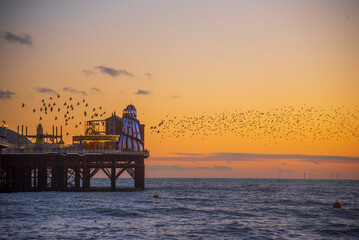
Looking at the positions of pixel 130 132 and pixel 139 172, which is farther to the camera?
pixel 130 132

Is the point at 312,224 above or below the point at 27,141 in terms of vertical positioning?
below

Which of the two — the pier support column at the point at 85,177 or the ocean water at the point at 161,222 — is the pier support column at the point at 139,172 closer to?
the pier support column at the point at 85,177

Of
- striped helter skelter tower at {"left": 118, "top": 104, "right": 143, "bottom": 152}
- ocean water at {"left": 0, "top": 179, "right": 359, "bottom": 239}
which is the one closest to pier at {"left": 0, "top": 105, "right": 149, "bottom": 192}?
striped helter skelter tower at {"left": 118, "top": 104, "right": 143, "bottom": 152}

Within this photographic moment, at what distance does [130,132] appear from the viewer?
97625mm

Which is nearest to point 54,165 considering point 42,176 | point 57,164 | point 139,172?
point 57,164

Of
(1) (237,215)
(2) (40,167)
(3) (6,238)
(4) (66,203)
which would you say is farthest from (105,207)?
(2) (40,167)

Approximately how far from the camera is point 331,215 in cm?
5934

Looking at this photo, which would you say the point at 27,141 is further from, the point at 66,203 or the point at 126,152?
the point at 66,203

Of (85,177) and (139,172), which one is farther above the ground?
(139,172)

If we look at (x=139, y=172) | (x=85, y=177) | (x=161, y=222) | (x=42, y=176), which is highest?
(x=139, y=172)

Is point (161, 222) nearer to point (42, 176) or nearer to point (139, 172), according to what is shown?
point (139, 172)

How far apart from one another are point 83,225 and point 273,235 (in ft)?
55.2

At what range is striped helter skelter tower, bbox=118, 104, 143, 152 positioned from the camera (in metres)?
96.5

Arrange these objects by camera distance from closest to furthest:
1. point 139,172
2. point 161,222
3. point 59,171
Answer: point 161,222 → point 59,171 → point 139,172
